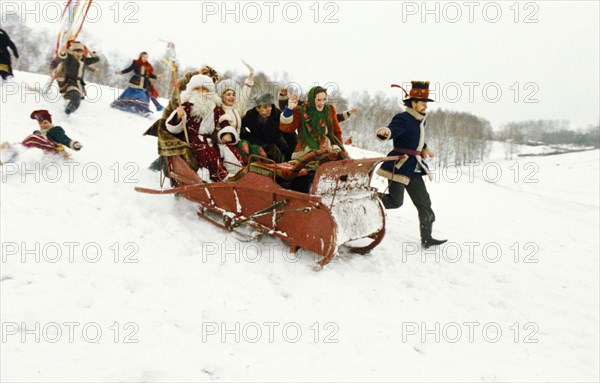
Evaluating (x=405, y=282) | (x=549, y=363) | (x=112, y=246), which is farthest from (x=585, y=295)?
(x=112, y=246)

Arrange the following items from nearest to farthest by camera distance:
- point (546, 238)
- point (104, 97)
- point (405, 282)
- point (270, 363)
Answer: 1. point (270, 363)
2. point (405, 282)
3. point (546, 238)
4. point (104, 97)

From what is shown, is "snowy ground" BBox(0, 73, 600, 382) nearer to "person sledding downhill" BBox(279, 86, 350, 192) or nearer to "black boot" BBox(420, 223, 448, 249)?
"black boot" BBox(420, 223, 448, 249)

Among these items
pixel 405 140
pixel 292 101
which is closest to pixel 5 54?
pixel 292 101

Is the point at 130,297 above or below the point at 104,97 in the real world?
below

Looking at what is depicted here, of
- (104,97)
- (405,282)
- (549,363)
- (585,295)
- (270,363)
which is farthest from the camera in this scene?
(104,97)

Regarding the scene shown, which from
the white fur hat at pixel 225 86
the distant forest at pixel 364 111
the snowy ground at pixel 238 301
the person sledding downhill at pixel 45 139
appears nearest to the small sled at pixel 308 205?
the snowy ground at pixel 238 301

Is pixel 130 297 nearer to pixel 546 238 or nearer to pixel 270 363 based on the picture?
pixel 270 363

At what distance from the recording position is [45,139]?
518 centimetres

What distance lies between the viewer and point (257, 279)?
139 inches

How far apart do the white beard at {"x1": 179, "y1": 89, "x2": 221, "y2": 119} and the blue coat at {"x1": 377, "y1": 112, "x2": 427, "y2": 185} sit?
87.0 inches

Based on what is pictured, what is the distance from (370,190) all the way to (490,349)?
1.85 meters

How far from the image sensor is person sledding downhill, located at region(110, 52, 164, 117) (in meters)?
9.05

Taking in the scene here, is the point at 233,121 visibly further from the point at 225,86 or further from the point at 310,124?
the point at 310,124

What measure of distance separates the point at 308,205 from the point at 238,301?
43.1 inches
